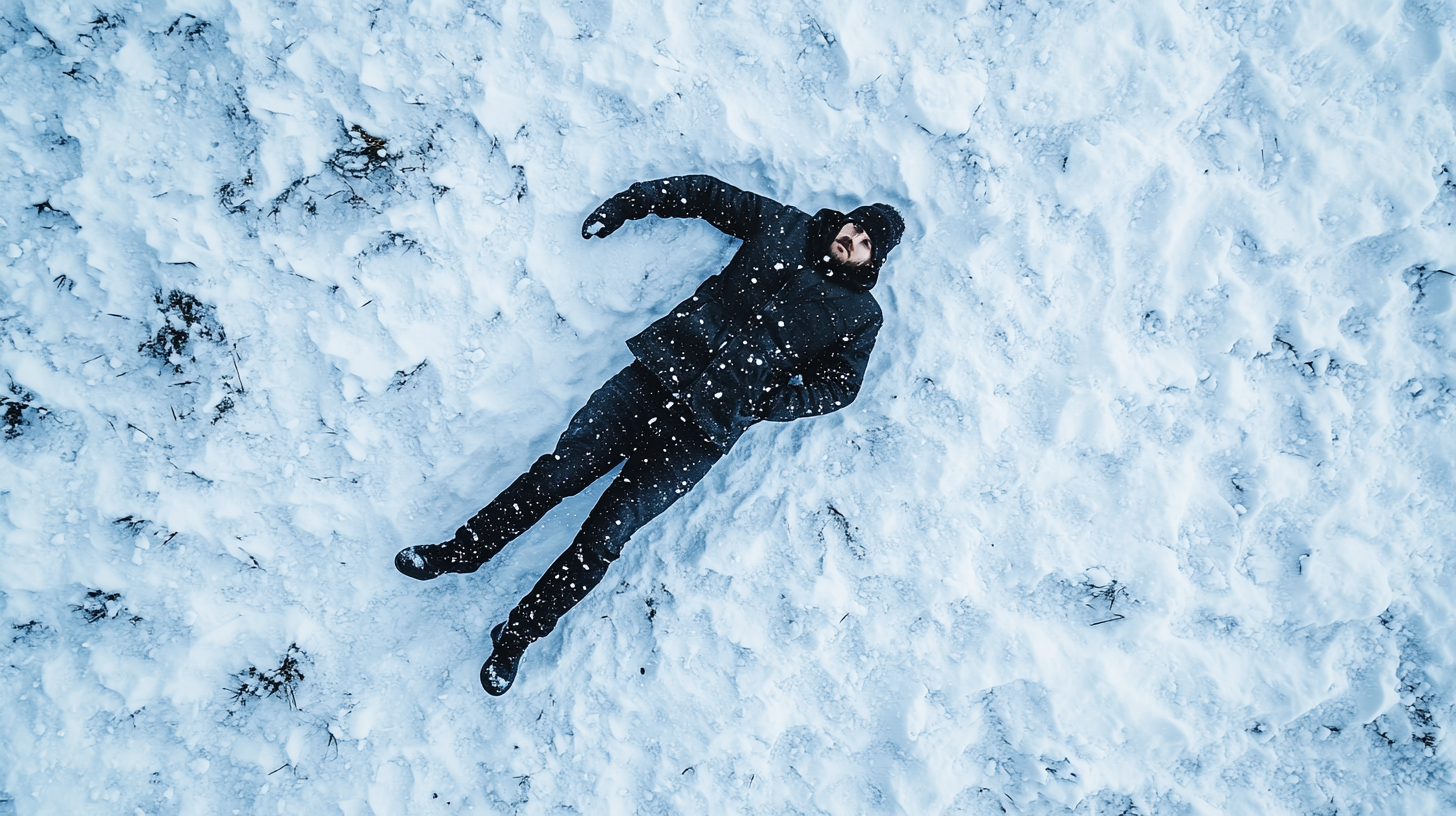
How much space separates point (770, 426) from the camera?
9.84ft

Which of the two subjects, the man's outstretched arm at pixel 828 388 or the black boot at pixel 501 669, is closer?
Result: the man's outstretched arm at pixel 828 388

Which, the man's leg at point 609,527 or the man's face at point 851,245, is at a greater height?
the man's face at point 851,245

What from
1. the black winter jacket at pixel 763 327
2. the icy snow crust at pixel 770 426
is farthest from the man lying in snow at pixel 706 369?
the icy snow crust at pixel 770 426

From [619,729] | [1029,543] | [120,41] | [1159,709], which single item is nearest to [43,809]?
[619,729]

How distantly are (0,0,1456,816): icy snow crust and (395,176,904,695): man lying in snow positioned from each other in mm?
364

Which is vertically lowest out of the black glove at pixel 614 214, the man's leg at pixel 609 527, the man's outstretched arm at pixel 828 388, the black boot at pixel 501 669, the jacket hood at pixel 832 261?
the black boot at pixel 501 669

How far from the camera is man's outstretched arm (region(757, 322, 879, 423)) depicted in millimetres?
2453

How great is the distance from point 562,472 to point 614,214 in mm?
1120

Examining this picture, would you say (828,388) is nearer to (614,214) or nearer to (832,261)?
(832,261)

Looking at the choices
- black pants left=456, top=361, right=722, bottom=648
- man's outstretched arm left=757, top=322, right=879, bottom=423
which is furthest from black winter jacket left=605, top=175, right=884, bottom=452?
black pants left=456, top=361, right=722, bottom=648

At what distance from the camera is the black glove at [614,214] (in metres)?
2.58

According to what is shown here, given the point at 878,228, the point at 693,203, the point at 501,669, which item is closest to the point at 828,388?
the point at 878,228

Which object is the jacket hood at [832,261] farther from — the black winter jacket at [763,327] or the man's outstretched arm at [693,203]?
the man's outstretched arm at [693,203]

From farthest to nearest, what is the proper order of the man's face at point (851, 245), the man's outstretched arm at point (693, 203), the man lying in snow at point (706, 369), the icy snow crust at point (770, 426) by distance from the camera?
the icy snow crust at point (770, 426)
the man's outstretched arm at point (693, 203)
the man lying in snow at point (706, 369)
the man's face at point (851, 245)
